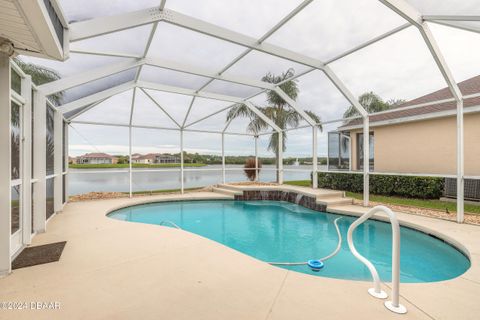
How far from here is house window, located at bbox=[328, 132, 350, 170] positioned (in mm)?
14766

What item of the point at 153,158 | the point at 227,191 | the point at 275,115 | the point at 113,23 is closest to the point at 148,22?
the point at 113,23

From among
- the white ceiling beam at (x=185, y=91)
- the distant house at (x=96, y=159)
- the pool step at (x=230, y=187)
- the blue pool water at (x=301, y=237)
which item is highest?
the white ceiling beam at (x=185, y=91)

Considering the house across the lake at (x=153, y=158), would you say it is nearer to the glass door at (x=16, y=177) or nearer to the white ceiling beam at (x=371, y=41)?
the glass door at (x=16, y=177)

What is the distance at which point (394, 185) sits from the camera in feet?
32.8

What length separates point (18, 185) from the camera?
3.84 meters

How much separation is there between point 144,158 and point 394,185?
11.1 meters

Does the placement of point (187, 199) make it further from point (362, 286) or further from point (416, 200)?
point (416, 200)

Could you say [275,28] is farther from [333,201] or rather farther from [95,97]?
[95,97]

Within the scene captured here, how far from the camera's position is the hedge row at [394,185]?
892cm

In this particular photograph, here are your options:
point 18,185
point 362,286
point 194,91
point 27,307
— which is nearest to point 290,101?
point 194,91

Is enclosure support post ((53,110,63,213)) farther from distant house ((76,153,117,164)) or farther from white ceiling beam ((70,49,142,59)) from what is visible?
distant house ((76,153,117,164))

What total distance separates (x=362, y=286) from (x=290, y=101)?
25.7ft

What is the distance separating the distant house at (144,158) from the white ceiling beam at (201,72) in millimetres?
5045

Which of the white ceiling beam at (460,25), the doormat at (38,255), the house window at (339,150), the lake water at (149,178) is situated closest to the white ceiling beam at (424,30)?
the white ceiling beam at (460,25)
